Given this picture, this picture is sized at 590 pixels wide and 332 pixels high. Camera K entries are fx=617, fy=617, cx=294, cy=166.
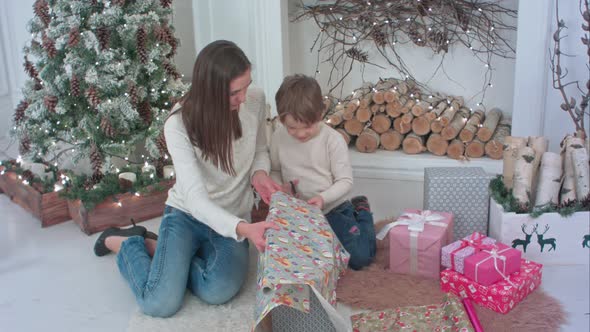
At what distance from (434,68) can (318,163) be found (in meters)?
1.45

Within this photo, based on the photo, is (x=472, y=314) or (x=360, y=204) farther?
(x=360, y=204)

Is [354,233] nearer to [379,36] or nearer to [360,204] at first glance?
[360,204]

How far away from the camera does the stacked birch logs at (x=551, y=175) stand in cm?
212

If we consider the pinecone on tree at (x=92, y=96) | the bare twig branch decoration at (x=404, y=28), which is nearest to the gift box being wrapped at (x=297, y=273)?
the pinecone on tree at (x=92, y=96)

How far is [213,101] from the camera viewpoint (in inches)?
74.0

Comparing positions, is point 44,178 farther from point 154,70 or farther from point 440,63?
point 440,63

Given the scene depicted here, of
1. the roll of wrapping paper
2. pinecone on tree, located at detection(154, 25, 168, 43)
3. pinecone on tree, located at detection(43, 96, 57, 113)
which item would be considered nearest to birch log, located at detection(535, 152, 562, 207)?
the roll of wrapping paper

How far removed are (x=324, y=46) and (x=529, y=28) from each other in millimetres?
1245

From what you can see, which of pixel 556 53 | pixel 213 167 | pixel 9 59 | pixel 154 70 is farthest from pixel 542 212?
pixel 9 59

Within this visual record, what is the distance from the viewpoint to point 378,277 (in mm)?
2094

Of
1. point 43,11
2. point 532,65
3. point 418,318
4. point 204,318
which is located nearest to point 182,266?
point 204,318

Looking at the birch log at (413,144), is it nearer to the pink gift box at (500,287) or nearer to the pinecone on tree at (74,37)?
the pink gift box at (500,287)

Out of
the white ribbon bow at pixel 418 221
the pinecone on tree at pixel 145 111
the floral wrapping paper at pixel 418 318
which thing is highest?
the pinecone on tree at pixel 145 111

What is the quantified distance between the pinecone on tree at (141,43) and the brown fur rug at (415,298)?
1342 mm
